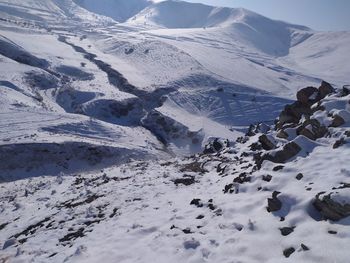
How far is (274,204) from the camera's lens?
37.2 ft

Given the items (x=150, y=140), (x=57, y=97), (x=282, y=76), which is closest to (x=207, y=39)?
(x=282, y=76)

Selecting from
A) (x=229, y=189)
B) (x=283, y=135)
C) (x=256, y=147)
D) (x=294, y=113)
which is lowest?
(x=229, y=189)

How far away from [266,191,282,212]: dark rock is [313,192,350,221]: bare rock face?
115cm

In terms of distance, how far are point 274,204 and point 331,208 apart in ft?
5.69

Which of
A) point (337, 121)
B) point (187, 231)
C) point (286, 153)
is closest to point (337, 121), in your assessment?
point (337, 121)

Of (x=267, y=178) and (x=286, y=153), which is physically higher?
(x=286, y=153)

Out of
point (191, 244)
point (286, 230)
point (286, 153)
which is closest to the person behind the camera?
point (286, 230)

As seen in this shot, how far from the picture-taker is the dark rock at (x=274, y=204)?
37.0 ft

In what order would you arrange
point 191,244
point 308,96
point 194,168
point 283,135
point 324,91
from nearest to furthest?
point 191,244 < point 283,135 < point 194,168 < point 324,91 < point 308,96

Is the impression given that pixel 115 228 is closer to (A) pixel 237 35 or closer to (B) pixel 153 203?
(B) pixel 153 203

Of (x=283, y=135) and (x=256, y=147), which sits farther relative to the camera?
(x=256, y=147)

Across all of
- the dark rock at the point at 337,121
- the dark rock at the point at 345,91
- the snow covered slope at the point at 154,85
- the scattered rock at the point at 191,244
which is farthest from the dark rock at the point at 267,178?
the snow covered slope at the point at 154,85

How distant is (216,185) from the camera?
15.9 m

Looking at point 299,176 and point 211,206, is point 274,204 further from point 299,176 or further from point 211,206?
point 211,206
